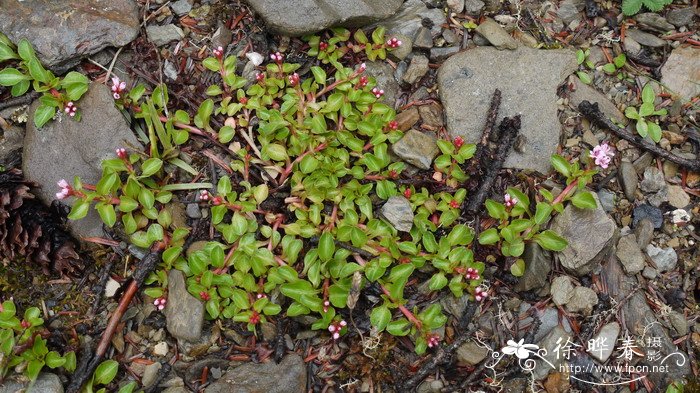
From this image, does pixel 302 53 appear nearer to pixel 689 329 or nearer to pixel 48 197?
pixel 48 197

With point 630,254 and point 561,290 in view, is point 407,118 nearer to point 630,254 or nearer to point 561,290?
point 561,290

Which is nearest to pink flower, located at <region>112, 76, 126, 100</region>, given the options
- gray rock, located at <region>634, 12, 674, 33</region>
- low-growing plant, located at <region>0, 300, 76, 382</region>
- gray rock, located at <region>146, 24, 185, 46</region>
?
gray rock, located at <region>146, 24, 185, 46</region>

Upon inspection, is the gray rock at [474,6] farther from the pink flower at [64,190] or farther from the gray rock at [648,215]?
the pink flower at [64,190]

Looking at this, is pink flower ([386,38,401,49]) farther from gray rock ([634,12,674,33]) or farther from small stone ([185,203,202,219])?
gray rock ([634,12,674,33])

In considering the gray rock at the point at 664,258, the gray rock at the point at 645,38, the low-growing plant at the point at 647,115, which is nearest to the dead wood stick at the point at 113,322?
the gray rock at the point at 664,258

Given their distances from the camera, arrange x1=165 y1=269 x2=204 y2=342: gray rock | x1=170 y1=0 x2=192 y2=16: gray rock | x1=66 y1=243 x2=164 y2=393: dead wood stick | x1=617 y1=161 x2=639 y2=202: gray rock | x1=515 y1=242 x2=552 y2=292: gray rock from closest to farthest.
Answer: x1=66 y1=243 x2=164 y2=393: dead wood stick
x1=165 y1=269 x2=204 y2=342: gray rock
x1=515 y1=242 x2=552 y2=292: gray rock
x1=617 y1=161 x2=639 y2=202: gray rock
x1=170 y1=0 x2=192 y2=16: gray rock
